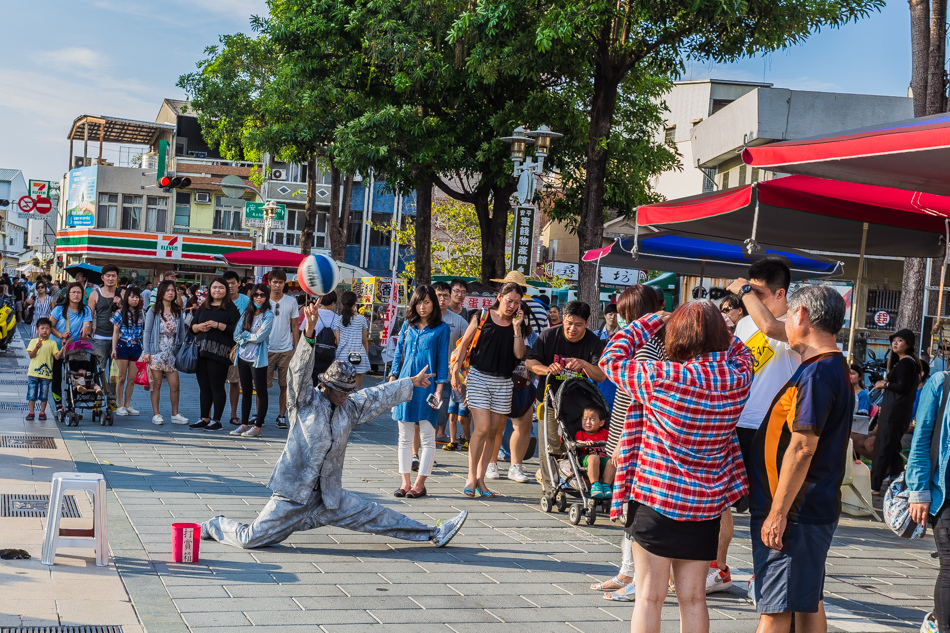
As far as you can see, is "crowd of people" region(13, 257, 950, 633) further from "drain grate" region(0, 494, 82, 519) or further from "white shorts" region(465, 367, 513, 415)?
"drain grate" region(0, 494, 82, 519)

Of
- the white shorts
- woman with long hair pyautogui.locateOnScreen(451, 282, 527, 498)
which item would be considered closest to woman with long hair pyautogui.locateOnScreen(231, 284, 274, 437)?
woman with long hair pyautogui.locateOnScreen(451, 282, 527, 498)

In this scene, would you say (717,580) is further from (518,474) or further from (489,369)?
(518,474)

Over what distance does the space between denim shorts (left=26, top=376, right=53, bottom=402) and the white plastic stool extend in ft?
20.6

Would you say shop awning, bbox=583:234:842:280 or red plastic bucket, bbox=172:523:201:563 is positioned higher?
shop awning, bbox=583:234:842:280

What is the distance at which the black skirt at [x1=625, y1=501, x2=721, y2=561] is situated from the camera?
3986mm

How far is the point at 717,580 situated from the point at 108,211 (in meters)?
48.5

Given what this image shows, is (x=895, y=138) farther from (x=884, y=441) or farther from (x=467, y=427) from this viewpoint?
(x=467, y=427)

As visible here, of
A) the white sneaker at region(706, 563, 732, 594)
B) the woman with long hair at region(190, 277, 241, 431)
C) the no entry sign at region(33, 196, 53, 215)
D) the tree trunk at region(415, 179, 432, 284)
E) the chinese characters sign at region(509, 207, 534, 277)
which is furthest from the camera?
the no entry sign at region(33, 196, 53, 215)

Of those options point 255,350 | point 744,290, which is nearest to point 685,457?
point 744,290

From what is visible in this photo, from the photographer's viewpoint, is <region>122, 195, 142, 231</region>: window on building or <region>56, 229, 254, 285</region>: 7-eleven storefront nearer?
<region>56, 229, 254, 285</region>: 7-eleven storefront

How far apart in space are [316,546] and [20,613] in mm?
2123

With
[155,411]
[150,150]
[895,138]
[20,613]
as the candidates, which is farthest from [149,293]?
[150,150]

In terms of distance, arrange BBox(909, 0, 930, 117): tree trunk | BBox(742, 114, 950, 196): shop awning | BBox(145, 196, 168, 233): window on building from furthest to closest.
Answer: BBox(145, 196, 168, 233): window on building, BBox(909, 0, 930, 117): tree trunk, BBox(742, 114, 950, 196): shop awning

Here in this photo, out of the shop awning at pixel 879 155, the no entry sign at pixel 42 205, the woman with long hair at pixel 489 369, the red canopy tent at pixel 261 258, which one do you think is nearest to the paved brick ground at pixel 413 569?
the woman with long hair at pixel 489 369
